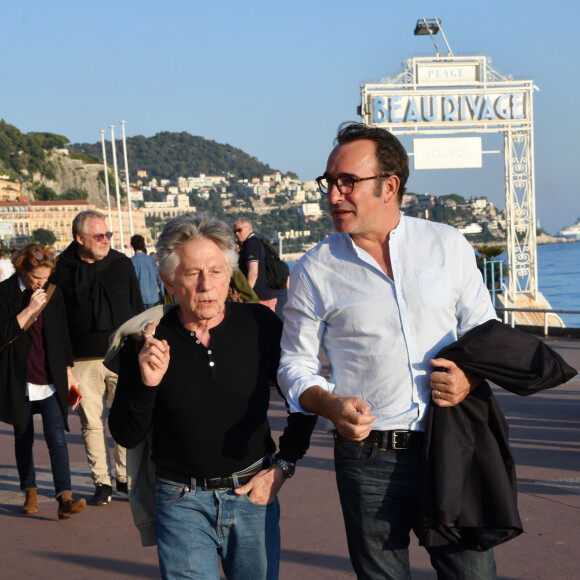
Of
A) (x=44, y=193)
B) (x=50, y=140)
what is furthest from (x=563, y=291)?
(x=50, y=140)

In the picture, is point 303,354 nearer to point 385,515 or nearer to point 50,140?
point 385,515

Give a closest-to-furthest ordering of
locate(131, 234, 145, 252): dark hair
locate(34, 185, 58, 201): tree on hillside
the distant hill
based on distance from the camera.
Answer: locate(131, 234, 145, 252): dark hair
the distant hill
locate(34, 185, 58, 201): tree on hillside

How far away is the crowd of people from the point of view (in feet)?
8.48

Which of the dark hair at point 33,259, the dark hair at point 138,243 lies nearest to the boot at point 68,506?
the dark hair at point 33,259

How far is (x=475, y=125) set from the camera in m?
25.8

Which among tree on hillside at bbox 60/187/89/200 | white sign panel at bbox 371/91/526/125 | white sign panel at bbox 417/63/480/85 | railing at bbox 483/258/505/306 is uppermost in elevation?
white sign panel at bbox 417/63/480/85

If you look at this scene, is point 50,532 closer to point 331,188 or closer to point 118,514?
point 118,514

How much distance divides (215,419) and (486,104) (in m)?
24.4

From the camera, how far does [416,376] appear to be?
258cm

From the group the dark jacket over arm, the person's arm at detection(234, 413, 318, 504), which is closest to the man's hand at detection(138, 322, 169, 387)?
the person's arm at detection(234, 413, 318, 504)

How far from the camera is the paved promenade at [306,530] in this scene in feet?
14.5

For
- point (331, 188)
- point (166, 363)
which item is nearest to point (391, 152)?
point (331, 188)

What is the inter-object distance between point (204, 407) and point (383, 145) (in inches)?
38.0

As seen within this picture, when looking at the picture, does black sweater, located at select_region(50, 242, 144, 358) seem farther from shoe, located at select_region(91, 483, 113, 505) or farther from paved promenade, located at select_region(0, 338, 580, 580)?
paved promenade, located at select_region(0, 338, 580, 580)
